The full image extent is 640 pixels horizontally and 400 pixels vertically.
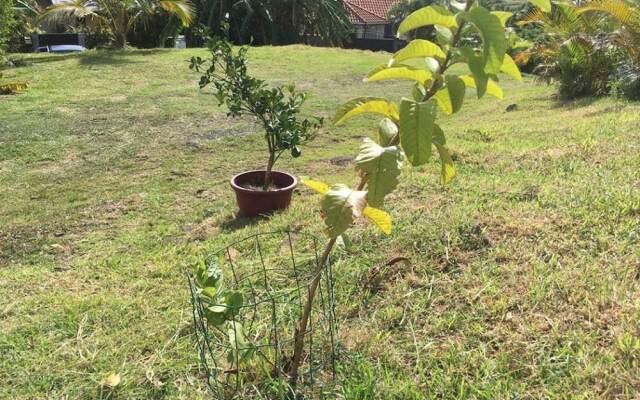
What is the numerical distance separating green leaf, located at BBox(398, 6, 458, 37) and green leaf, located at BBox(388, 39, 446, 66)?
1.7 inches

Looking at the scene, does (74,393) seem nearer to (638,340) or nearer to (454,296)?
(454,296)

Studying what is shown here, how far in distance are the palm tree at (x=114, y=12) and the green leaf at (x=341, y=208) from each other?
12.0 m

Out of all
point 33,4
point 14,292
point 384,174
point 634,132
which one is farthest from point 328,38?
point 384,174

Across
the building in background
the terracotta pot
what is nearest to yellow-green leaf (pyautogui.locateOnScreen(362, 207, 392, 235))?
the terracotta pot

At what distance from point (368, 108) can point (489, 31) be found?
0.35 meters

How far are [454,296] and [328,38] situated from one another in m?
19.6

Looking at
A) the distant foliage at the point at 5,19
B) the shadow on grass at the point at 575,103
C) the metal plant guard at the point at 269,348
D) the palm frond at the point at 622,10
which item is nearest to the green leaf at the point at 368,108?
the metal plant guard at the point at 269,348

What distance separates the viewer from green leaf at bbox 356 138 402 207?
117 centimetres

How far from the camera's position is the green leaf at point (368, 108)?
1.30 m

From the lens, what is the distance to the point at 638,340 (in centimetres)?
163

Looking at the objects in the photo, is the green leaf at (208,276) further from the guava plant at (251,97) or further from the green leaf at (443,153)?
the guava plant at (251,97)

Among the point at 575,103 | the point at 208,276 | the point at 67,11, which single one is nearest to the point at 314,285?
the point at 208,276

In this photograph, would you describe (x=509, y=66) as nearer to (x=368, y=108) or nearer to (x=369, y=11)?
(x=368, y=108)

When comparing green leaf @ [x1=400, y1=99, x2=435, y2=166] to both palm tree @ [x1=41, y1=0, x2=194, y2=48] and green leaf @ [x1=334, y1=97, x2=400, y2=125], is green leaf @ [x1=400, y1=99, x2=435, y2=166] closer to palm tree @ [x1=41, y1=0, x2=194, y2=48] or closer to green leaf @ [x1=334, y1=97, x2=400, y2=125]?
green leaf @ [x1=334, y1=97, x2=400, y2=125]
